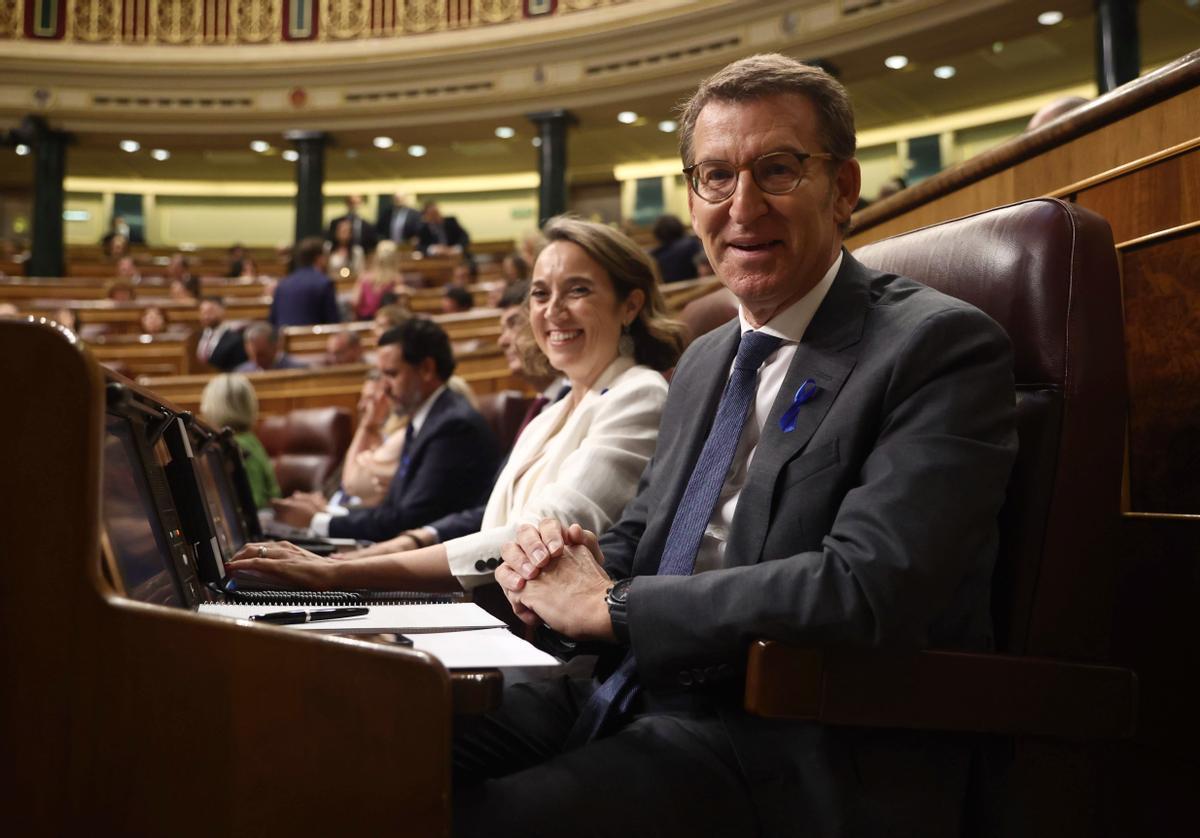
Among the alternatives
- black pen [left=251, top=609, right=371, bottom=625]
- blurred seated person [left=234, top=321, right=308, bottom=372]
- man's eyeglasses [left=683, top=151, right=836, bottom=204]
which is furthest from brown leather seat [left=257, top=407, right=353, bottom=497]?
man's eyeglasses [left=683, top=151, right=836, bottom=204]

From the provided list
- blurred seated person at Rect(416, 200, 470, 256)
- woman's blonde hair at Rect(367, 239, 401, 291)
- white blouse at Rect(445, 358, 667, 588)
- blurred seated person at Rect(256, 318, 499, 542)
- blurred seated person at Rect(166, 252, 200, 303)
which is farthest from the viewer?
blurred seated person at Rect(416, 200, 470, 256)

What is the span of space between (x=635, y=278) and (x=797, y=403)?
33.6 inches

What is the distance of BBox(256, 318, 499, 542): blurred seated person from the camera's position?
8.37 ft

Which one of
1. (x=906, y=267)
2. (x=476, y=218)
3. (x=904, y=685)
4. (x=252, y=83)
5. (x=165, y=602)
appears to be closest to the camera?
(x=904, y=685)

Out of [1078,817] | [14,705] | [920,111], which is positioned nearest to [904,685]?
[1078,817]

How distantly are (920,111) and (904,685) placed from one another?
10.5 meters

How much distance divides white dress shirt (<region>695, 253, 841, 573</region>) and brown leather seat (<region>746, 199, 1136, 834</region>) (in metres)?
0.21

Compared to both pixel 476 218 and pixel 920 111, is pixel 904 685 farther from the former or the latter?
pixel 476 218

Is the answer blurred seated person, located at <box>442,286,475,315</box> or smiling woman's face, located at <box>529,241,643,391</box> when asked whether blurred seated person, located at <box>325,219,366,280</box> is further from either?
smiling woman's face, located at <box>529,241,643,391</box>

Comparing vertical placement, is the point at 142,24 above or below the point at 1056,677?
above

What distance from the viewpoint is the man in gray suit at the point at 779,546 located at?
93cm

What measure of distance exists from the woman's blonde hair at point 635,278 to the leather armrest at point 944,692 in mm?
1002

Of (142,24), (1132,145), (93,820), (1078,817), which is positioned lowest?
(1078,817)

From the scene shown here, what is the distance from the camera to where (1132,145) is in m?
1.41
